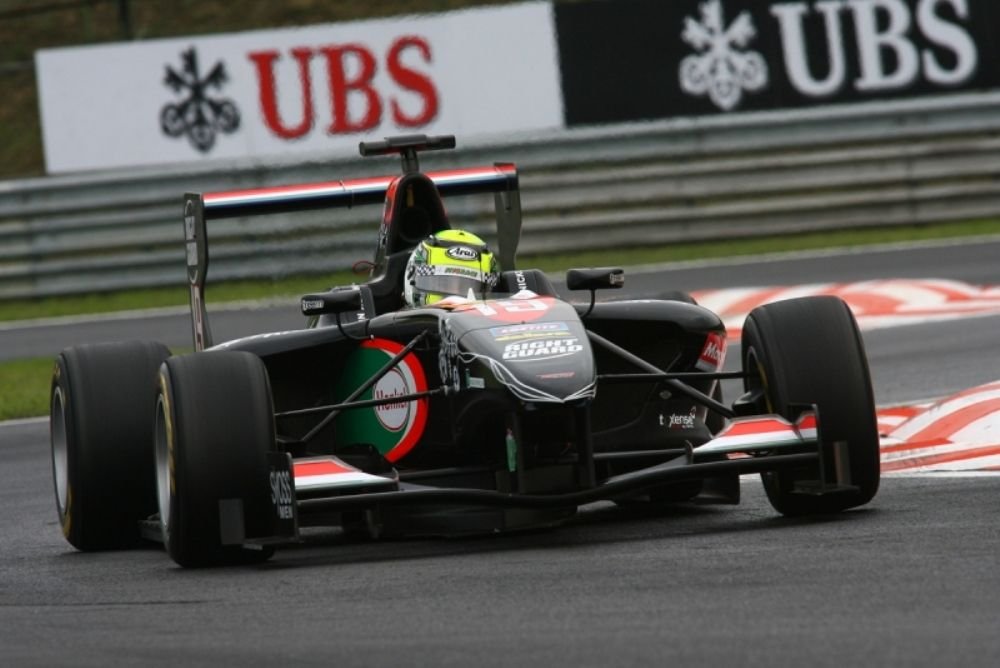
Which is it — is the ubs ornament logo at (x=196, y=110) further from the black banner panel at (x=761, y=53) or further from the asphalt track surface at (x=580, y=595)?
the asphalt track surface at (x=580, y=595)

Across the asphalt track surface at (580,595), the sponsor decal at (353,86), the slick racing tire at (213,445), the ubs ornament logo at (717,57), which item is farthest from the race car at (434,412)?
the ubs ornament logo at (717,57)

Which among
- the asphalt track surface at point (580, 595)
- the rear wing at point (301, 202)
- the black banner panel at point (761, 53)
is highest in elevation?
the black banner panel at point (761, 53)

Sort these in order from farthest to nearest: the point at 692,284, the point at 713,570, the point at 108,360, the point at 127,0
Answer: the point at 127,0, the point at 692,284, the point at 108,360, the point at 713,570

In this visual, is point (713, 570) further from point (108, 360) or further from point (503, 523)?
point (108, 360)

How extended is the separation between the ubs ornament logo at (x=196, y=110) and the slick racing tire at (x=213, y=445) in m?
12.2

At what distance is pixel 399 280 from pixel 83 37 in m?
15.5

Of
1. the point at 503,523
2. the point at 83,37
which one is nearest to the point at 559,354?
the point at 503,523

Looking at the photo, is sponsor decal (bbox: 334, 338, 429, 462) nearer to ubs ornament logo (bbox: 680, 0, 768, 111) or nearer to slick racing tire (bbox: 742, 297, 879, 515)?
slick racing tire (bbox: 742, 297, 879, 515)

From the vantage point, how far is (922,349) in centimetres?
1291

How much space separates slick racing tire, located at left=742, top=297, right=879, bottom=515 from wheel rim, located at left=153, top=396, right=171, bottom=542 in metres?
2.20

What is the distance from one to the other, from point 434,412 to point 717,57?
12.0 metres

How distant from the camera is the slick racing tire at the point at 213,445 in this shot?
7.06 m

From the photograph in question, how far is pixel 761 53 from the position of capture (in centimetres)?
1923

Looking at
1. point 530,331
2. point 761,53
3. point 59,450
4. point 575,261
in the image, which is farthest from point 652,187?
point 530,331
